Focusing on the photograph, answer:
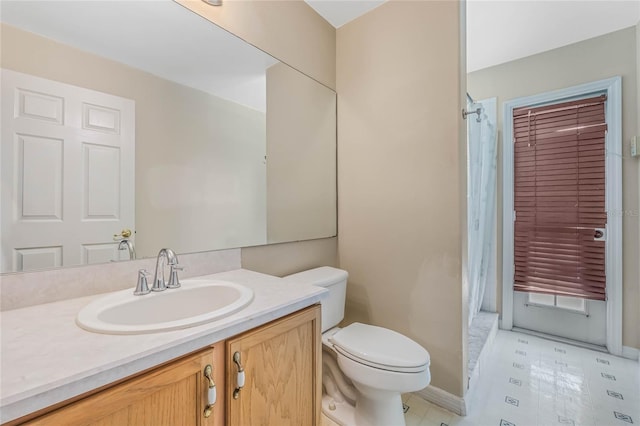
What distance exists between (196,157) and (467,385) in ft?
6.39

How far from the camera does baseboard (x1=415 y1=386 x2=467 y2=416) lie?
4.99 feet

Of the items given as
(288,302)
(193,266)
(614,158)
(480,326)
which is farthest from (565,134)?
(193,266)

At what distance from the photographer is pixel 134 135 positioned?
1.05 meters

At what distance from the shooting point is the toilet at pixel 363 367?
1.24 m

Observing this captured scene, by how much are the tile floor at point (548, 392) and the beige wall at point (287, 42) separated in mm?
921

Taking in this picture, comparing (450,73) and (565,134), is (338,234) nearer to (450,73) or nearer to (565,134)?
(450,73)

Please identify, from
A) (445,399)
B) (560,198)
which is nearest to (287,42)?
(445,399)

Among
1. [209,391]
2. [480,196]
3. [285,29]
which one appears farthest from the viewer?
[480,196]

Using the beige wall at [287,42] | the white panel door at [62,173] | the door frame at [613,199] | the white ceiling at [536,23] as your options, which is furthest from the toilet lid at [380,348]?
the white ceiling at [536,23]

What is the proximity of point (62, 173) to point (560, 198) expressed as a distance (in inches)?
129

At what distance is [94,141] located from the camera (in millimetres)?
944

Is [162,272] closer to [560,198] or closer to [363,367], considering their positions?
[363,367]

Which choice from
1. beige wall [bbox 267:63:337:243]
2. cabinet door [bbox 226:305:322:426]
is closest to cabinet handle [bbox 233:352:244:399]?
cabinet door [bbox 226:305:322:426]

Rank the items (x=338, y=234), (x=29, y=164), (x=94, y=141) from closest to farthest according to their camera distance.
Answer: (x=29, y=164)
(x=94, y=141)
(x=338, y=234)
